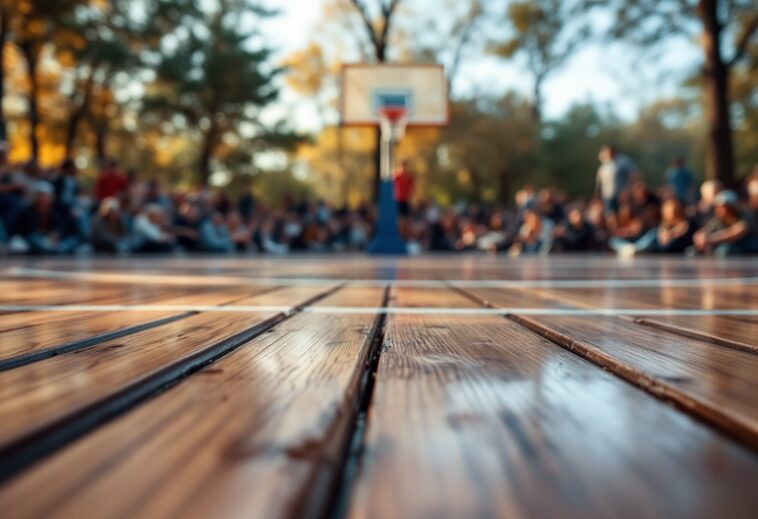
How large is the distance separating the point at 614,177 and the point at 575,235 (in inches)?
38.6

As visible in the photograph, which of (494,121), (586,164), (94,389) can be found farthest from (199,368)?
(586,164)

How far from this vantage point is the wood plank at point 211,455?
1.02ft

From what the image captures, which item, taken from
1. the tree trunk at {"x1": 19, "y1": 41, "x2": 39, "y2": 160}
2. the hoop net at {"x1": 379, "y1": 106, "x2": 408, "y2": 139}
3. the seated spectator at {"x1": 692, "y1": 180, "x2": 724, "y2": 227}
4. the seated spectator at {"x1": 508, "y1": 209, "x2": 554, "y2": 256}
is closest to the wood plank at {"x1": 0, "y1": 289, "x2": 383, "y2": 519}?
the seated spectator at {"x1": 692, "y1": 180, "x2": 724, "y2": 227}

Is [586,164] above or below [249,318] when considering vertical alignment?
above

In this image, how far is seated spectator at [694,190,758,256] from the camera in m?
6.12

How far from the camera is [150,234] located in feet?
23.0

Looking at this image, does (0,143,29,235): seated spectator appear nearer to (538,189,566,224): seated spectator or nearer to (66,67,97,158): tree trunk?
(538,189,566,224): seated spectator

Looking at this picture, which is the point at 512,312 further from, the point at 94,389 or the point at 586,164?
the point at 586,164

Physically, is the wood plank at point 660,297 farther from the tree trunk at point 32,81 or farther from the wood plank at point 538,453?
the tree trunk at point 32,81

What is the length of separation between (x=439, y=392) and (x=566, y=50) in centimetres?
1147

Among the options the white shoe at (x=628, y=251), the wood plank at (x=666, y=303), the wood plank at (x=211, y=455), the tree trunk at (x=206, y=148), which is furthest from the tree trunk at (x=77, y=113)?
the wood plank at (x=211, y=455)

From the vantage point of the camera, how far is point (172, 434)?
42 centimetres

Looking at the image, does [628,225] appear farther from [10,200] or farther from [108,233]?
[10,200]

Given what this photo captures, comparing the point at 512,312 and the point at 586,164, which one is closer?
the point at 512,312
